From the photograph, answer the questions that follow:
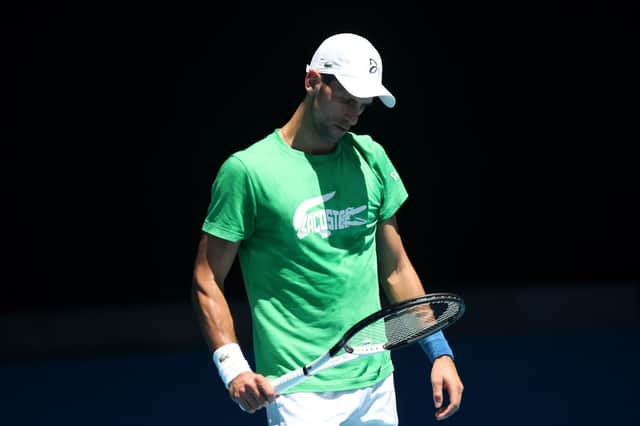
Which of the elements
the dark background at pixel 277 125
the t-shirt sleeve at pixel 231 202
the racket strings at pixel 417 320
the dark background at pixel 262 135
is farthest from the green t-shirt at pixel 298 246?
the dark background at pixel 277 125

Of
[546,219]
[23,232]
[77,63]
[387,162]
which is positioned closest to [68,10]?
[77,63]

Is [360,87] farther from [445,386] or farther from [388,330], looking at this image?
[445,386]

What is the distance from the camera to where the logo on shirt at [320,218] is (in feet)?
9.39

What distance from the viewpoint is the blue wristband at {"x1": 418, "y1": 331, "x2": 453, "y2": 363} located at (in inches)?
119

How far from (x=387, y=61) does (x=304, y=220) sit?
4129mm

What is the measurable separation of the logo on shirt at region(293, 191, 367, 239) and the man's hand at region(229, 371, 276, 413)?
36 centimetres

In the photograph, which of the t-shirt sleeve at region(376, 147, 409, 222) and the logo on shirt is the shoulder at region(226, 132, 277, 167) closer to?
the logo on shirt

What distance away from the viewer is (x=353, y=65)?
2842 mm

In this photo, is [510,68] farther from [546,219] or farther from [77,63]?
[77,63]

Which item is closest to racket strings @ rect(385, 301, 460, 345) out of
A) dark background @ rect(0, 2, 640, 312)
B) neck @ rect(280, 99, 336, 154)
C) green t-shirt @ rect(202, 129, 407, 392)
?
green t-shirt @ rect(202, 129, 407, 392)

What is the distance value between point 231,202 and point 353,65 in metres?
0.43

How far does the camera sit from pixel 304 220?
2865mm

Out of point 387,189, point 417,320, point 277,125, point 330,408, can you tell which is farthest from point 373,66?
point 277,125

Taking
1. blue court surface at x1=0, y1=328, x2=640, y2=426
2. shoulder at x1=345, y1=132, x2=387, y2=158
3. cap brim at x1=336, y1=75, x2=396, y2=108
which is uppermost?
cap brim at x1=336, y1=75, x2=396, y2=108
